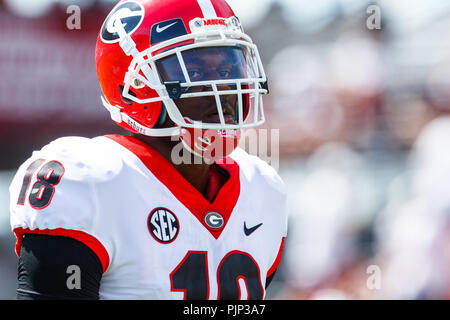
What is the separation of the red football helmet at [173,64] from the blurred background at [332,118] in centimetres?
197

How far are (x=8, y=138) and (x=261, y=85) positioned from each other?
7.62 feet

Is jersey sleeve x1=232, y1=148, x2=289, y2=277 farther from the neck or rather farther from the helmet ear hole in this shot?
the helmet ear hole

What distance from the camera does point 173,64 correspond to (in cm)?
183

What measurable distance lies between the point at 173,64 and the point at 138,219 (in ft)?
1.38

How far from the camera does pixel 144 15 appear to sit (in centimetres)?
186

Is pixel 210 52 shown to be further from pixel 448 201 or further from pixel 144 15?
pixel 448 201

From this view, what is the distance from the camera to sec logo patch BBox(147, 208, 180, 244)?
1676 mm

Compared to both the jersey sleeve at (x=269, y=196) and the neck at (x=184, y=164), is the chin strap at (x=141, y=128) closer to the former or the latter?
the neck at (x=184, y=164)

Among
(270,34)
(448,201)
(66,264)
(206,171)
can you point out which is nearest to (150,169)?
(206,171)

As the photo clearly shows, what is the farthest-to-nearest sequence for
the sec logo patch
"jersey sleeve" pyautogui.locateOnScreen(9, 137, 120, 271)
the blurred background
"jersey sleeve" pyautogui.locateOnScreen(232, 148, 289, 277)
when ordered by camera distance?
the blurred background, "jersey sleeve" pyautogui.locateOnScreen(232, 148, 289, 277), the sec logo patch, "jersey sleeve" pyautogui.locateOnScreen(9, 137, 120, 271)

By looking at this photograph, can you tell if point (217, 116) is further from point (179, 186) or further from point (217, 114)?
point (179, 186)

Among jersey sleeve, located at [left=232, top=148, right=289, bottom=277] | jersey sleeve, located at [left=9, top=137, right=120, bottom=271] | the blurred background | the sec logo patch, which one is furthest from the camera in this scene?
the blurred background

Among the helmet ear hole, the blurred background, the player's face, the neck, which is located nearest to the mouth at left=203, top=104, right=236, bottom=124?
the player's face

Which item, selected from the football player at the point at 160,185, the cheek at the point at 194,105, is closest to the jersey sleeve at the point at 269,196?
the football player at the point at 160,185
